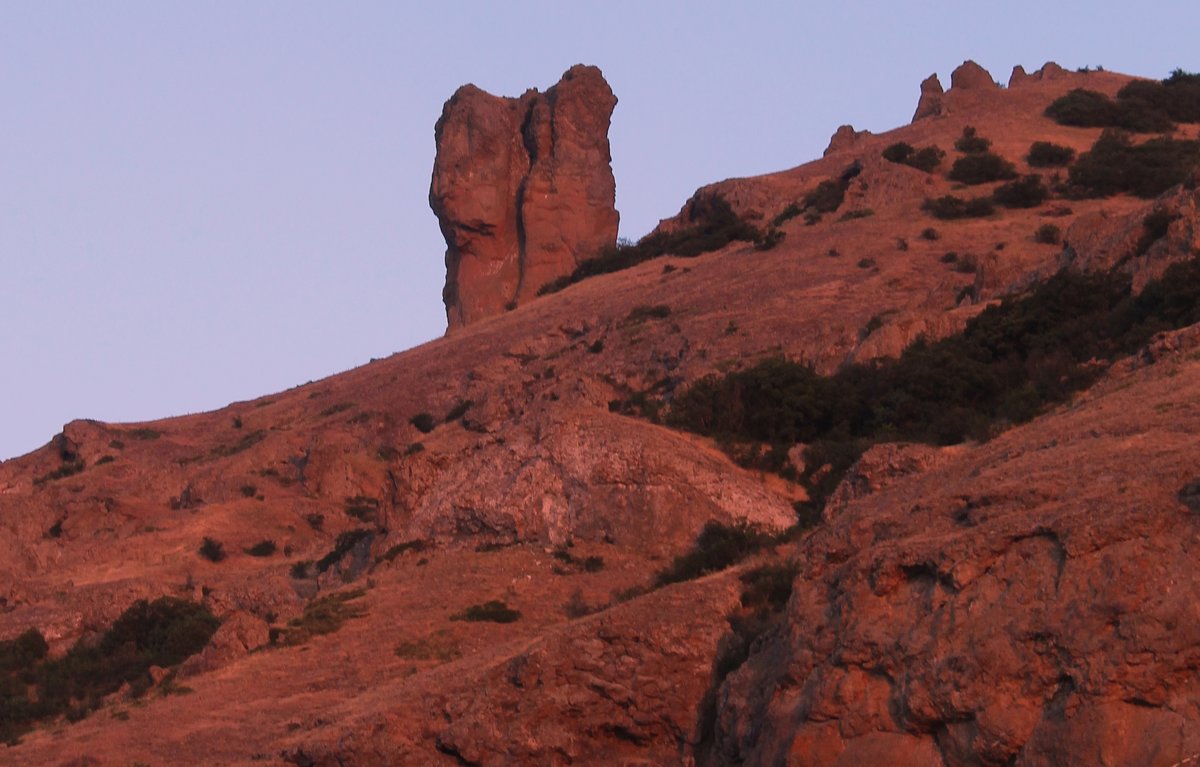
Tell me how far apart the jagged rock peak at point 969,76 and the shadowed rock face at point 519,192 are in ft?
49.1

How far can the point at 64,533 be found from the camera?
3703 centimetres

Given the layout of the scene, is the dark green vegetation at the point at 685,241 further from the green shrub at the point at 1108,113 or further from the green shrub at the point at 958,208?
the green shrub at the point at 1108,113

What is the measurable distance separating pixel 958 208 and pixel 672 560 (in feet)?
106

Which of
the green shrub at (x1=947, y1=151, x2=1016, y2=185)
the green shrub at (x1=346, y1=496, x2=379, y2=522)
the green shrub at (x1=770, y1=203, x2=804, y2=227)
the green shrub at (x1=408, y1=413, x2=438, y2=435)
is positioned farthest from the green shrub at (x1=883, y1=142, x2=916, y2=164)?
the green shrub at (x1=346, y1=496, x2=379, y2=522)

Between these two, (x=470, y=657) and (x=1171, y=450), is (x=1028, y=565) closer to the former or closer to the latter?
(x=1171, y=450)

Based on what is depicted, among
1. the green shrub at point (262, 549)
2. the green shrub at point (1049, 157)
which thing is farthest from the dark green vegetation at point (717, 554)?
the green shrub at point (1049, 157)

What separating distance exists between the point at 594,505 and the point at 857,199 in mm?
34978

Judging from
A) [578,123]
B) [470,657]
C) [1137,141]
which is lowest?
[470,657]

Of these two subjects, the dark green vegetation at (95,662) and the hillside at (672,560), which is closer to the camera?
the hillside at (672,560)

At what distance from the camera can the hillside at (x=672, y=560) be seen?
28.5ft

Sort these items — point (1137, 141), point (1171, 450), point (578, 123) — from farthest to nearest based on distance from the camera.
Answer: point (578, 123) → point (1137, 141) → point (1171, 450)

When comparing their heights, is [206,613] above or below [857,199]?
below

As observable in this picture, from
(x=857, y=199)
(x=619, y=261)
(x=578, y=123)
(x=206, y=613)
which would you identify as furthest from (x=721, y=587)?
(x=578, y=123)

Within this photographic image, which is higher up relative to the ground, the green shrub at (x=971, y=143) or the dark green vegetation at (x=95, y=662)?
the green shrub at (x=971, y=143)
